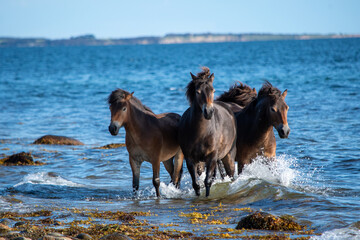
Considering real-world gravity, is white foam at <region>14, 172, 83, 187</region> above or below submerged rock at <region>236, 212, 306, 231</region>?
below

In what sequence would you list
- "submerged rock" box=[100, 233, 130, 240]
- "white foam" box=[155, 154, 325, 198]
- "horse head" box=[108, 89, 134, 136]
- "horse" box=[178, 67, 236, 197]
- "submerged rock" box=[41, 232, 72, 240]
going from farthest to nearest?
"white foam" box=[155, 154, 325, 198] → "horse head" box=[108, 89, 134, 136] → "horse" box=[178, 67, 236, 197] → "submerged rock" box=[100, 233, 130, 240] → "submerged rock" box=[41, 232, 72, 240]

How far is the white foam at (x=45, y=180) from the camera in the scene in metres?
10.4

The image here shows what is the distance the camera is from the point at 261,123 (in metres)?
8.99

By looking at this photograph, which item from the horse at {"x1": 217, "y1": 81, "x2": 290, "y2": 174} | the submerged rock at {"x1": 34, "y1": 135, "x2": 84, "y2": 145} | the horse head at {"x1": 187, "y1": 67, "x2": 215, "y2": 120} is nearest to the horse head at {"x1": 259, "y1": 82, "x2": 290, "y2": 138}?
the horse at {"x1": 217, "y1": 81, "x2": 290, "y2": 174}

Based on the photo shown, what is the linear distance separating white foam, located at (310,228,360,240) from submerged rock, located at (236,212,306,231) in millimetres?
448

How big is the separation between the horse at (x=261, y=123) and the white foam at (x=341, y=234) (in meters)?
2.28

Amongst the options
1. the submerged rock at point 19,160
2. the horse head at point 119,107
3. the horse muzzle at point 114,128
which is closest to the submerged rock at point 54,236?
the horse muzzle at point 114,128

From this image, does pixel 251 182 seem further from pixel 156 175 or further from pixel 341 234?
pixel 341 234

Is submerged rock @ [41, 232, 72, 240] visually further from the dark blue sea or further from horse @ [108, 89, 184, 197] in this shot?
horse @ [108, 89, 184, 197]

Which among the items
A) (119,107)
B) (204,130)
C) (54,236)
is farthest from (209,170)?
A: (54,236)

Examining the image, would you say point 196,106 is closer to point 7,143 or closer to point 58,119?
point 7,143

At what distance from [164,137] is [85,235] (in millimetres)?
3326

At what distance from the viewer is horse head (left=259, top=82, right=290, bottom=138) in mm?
8352

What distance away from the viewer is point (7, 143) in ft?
51.4
